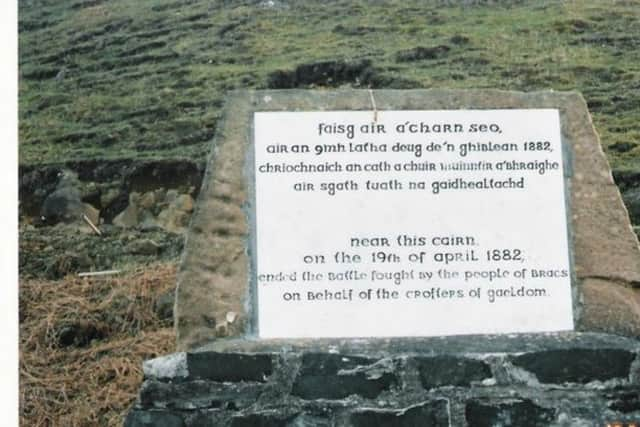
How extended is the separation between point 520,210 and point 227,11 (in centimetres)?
257

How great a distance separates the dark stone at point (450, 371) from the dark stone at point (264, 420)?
0.41 metres

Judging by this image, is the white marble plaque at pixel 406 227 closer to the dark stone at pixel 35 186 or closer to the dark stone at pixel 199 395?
the dark stone at pixel 199 395

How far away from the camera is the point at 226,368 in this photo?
289cm

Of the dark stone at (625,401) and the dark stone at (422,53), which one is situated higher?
the dark stone at (422,53)

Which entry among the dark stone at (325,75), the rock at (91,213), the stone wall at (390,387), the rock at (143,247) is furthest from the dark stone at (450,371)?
the dark stone at (325,75)

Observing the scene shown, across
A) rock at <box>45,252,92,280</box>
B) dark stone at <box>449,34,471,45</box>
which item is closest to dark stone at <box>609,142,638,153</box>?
dark stone at <box>449,34,471,45</box>

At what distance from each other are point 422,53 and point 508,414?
270cm

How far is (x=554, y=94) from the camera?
3.26 meters

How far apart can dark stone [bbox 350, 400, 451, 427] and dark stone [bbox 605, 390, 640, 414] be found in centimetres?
50

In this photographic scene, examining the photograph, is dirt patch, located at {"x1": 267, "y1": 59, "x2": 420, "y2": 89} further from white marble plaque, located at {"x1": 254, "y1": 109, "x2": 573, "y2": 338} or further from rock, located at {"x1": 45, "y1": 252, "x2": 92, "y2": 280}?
white marble plaque, located at {"x1": 254, "y1": 109, "x2": 573, "y2": 338}

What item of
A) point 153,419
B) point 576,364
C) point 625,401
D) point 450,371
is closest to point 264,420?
point 153,419

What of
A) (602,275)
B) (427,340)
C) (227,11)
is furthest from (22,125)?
(602,275)

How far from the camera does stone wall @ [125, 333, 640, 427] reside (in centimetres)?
286

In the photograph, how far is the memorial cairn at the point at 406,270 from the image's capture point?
2.89 m
